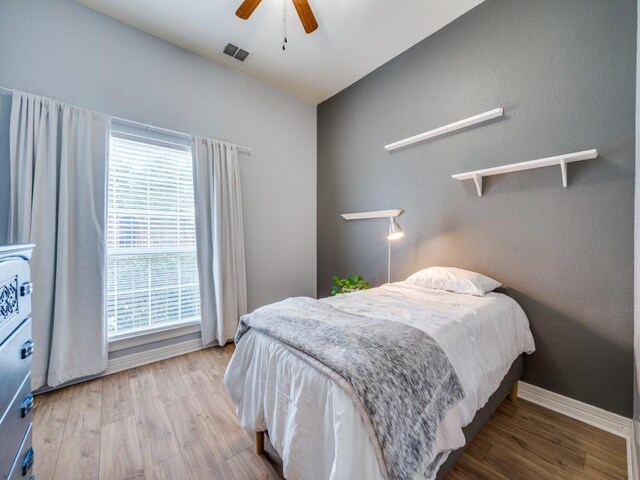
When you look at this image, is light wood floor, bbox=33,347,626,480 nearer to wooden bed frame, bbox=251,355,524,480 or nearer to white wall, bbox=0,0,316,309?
wooden bed frame, bbox=251,355,524,480

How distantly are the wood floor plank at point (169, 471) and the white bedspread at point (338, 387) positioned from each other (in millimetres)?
364

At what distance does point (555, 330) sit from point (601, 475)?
0.79m

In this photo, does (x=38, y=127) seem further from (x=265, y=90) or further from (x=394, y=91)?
(x=394, y=91)

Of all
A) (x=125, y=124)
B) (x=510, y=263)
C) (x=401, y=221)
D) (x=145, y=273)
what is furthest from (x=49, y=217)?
(x=510, y=263)

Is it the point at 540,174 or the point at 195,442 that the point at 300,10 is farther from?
the point at 195,442

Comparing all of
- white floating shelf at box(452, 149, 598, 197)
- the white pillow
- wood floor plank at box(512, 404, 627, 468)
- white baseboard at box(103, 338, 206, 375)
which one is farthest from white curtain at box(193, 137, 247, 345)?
wood floor plank at box(512, 404, 627, 468)

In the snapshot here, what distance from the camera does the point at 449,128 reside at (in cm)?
227

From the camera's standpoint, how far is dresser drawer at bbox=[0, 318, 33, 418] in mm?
765

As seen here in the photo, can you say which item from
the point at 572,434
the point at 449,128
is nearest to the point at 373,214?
the point at 449,128

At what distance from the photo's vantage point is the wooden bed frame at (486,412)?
1172 mm

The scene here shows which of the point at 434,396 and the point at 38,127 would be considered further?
the point at 38,127

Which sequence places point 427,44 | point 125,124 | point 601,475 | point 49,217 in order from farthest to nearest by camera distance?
1. point 427,44
2. point 125,124
3. point 49,217
4. point 601,475

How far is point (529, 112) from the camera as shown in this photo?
1.93 m

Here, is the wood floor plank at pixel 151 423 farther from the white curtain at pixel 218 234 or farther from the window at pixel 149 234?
the white curtain at pixel 218 234
